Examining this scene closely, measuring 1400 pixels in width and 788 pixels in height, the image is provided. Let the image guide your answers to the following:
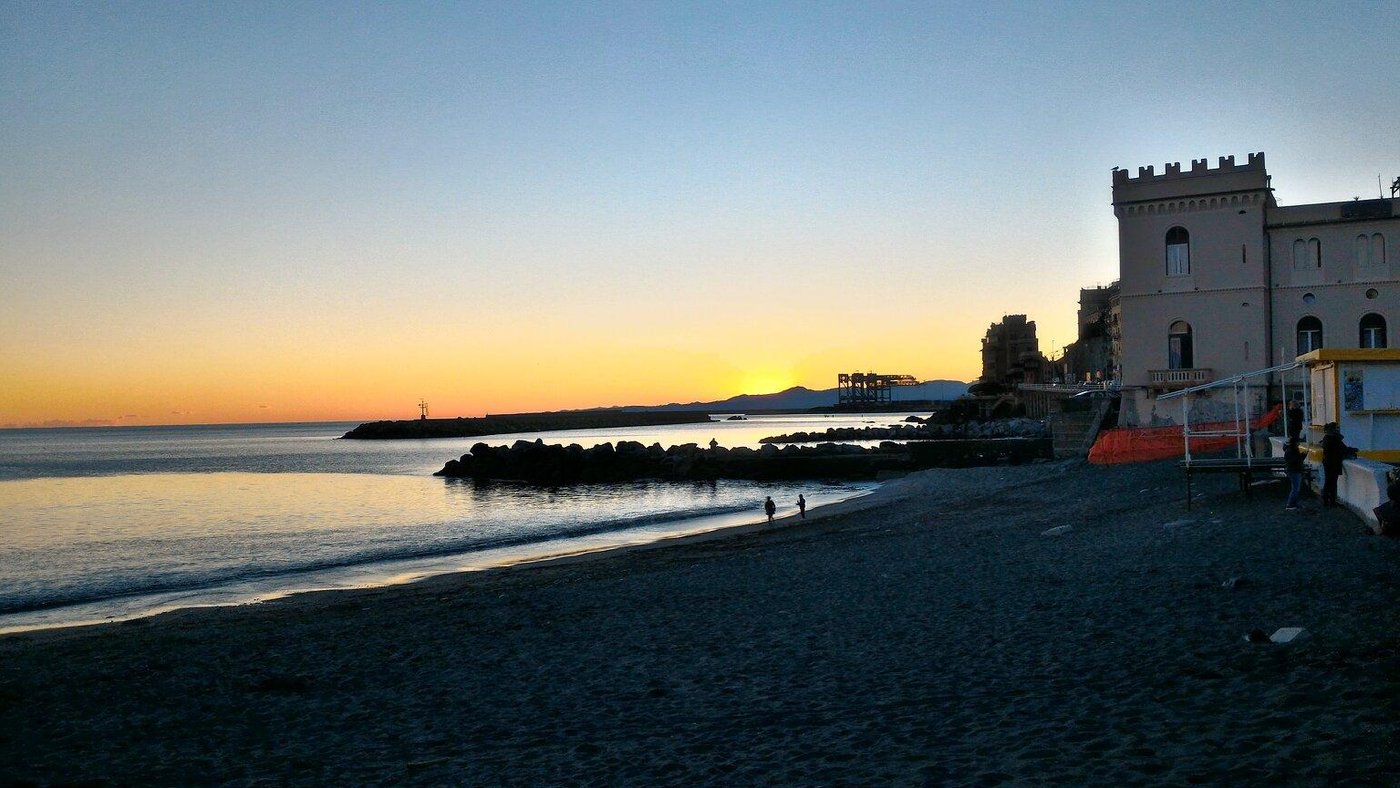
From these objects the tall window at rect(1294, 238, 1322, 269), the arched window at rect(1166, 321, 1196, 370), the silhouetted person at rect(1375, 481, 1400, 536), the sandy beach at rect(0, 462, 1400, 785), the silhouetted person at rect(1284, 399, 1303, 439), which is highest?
the tall window at rect(1294, 238, 1322, 269)

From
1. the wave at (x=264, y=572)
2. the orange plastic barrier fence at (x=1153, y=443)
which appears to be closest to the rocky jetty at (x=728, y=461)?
the orange plastic barrier fence at (x=1153, y=443)

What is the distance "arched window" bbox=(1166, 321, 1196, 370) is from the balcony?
29.2 inches

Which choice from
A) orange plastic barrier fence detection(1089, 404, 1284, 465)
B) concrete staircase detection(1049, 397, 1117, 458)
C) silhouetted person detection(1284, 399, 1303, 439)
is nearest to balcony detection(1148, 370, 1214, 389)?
orange plastic barrier fence detection(1089, 404, 1284, 465)

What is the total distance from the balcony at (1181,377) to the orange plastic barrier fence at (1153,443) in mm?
2804

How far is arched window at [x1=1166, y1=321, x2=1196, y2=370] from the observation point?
3712 cm

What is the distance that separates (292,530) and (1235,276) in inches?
1420

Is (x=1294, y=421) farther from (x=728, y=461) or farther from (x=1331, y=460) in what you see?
(x=728, y=461)

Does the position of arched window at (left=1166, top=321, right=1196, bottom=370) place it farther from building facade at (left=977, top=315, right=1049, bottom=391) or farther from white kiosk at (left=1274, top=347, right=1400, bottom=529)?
building facade at (left=977, top=315, right=1049, bottom=391)

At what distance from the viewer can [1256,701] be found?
700 centimetres

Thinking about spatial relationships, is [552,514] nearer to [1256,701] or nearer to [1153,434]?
[1153,434]

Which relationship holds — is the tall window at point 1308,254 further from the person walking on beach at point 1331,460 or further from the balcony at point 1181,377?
the person walking on beach at point 1331,460

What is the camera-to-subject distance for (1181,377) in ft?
120

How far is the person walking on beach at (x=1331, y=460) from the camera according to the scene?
15969 millimetres

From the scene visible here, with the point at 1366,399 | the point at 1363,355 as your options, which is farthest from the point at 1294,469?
the point at 1363,355
